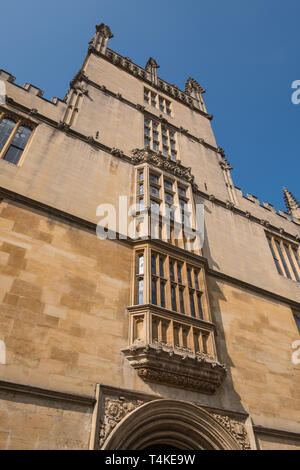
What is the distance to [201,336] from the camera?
9.03 meters

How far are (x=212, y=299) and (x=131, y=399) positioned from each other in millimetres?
4614

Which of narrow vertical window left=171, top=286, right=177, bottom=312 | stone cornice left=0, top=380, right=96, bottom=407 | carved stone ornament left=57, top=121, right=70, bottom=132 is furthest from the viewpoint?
carved stone ornament left=57, top=121, right=70, bottom=132

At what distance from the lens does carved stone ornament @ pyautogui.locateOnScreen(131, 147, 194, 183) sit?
45.3 feet

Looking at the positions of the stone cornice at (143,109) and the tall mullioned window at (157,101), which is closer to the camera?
the stone cornice at (143,109)

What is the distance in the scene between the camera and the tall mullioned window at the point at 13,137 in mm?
10967

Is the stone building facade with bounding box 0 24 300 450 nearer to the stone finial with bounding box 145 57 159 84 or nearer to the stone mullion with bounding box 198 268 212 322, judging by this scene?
the stone mullion with bounding box 198 268 212 322

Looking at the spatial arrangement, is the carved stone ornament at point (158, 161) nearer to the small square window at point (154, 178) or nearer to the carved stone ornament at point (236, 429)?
the small square window at point (154, 178)

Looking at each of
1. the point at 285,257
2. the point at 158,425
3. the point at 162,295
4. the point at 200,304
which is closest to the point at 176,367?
the point at 158,425

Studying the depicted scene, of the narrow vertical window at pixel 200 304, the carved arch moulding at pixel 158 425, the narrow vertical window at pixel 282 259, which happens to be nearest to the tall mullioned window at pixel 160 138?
the narrow vertical window at pixel 282 259

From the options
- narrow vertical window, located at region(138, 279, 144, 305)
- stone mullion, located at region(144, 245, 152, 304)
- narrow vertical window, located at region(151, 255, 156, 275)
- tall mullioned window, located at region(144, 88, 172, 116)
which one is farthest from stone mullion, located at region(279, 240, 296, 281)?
tall mullioned window, located at region(144, 88, 172, 116)

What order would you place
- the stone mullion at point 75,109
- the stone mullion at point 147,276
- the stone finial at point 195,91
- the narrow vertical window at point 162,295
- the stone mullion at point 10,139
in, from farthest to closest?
1. the stone finial at point 195,91
2. the stone mullion at point 75,109
3. the stone mullion at point 10,139
4. the narrow vertical window at point 162,295
5. the stone mullion at point 147,276

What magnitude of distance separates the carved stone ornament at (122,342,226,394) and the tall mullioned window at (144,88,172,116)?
16.1 meters

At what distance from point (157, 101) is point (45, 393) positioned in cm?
1873

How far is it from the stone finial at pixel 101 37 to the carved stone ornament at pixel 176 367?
19.7 metres
